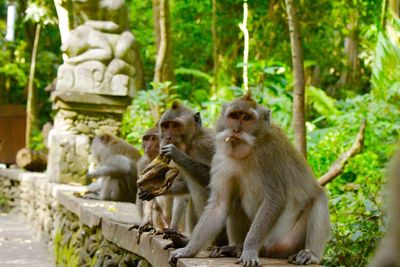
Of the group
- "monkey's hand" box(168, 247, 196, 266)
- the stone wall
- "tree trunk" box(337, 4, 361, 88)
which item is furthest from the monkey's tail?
"tree trunk" box(337, 4, 361, 88)

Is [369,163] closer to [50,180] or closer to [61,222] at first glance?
[61,222]

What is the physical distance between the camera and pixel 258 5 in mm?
13266

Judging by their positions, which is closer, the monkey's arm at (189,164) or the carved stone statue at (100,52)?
the monkey's arm at (189,164)

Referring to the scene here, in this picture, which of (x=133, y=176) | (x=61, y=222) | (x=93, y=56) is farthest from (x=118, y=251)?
(x=93, y=56)

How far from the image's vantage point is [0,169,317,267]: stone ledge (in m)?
3.32

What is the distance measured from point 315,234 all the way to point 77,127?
817 cm

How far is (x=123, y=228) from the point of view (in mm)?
4930

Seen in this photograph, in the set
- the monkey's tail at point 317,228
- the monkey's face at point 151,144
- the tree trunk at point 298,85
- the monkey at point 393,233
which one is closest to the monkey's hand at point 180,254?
the monkey's tail at point 317,228

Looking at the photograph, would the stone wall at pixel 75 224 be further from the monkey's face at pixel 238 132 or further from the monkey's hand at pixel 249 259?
the monkey's face at pixel 238 132

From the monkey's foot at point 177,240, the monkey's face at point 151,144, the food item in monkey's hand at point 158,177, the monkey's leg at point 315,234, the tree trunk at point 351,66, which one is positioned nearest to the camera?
the monkey's leg at point 315,234

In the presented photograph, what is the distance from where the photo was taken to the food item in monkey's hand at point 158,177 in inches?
155

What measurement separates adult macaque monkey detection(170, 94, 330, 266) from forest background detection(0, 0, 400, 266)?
3.88 ft

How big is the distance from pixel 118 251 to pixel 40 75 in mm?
20836

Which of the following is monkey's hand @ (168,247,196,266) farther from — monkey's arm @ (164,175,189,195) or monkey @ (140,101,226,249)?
monkey's arm @ (164,175,189,195)
